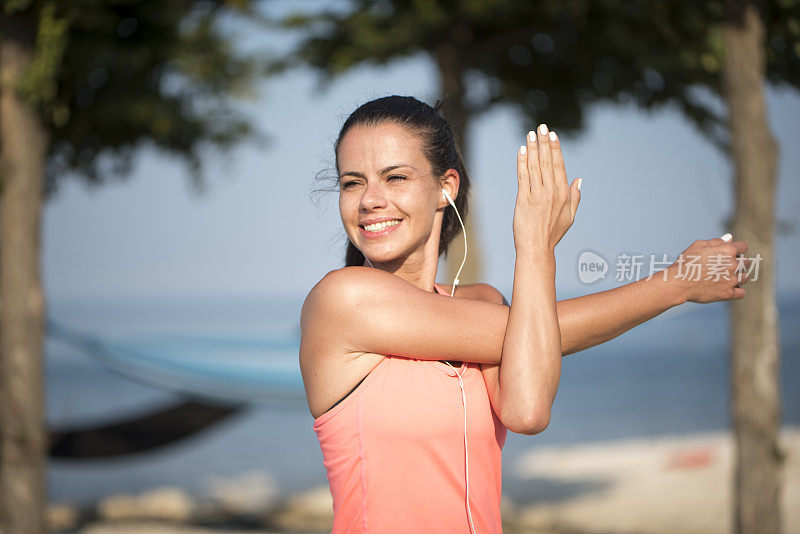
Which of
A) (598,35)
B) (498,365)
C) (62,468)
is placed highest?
(598,35)

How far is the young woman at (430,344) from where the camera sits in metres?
1.11

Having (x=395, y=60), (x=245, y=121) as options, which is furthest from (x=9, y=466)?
(x=395, y=60)

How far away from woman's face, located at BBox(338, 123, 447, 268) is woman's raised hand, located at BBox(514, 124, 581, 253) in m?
0.20

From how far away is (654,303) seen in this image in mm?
1181

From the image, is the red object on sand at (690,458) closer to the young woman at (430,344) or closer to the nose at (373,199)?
the young woman at (430,344)

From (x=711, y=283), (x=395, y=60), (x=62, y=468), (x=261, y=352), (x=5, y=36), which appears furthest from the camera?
(x=62, y=468)

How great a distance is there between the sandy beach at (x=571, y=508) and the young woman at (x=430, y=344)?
4.21 meters

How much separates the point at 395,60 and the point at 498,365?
4432 millimetres

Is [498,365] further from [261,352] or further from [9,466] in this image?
[261,352]

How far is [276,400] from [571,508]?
303cm

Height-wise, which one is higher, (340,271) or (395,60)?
(395,60)

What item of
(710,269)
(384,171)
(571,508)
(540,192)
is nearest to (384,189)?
(384,171)

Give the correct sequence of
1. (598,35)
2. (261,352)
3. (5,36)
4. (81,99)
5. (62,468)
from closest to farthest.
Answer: (5,36) → (81,99) → (598,35) → (261,352) → (62,468)

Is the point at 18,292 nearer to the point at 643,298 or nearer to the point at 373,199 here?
the point at 373,199
